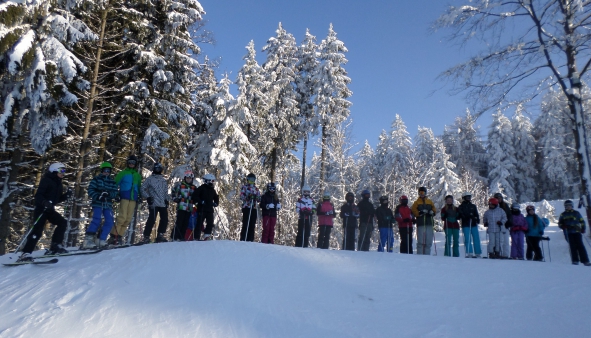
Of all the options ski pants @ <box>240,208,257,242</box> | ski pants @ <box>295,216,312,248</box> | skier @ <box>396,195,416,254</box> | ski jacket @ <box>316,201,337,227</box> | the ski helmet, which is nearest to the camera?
the ski helmet

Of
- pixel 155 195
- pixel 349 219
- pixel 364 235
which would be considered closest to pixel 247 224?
pixel 155 195

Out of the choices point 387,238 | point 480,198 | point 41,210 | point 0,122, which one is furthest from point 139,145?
point 480,198

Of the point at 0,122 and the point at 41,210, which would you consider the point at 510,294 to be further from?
the point at 0,122

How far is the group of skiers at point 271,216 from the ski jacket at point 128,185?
18mm

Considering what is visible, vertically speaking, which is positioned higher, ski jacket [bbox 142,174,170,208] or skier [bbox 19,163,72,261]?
ski jacket [bbox 142,174,170,208]

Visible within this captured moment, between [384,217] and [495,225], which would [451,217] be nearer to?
[495,225]

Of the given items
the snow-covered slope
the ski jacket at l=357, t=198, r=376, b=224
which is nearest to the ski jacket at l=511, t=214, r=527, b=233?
the snow-covered slope

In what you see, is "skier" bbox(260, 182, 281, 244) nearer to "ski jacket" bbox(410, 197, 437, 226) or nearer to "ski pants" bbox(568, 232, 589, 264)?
"ski jacket" bbox(410, 197, 437, 226)

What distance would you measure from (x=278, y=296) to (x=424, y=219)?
646 cm

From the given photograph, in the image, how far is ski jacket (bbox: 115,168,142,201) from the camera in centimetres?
902

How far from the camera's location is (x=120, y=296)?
5.38 meters

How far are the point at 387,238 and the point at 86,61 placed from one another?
13150 millimetres

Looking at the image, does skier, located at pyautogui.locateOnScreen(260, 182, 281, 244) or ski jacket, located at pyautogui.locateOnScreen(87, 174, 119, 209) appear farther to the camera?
skier, located at pyautogui.locateOnScreen(260, 182, 281, 244)

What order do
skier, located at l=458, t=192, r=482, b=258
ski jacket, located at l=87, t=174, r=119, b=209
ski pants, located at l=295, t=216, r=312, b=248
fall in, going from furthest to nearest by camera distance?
ski pants, located at l=295, t=216, r=312, b=248, skier, located at l=458, t=192, r=482, b=258, ski jacket, located at l=87, t=174, r=119, b=209
